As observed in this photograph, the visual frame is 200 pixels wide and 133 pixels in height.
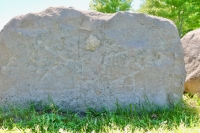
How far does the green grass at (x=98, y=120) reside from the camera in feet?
10.5

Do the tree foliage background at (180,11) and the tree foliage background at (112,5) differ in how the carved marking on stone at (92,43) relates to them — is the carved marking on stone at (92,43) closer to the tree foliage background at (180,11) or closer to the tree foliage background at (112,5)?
the tree foliage background at (180,11)

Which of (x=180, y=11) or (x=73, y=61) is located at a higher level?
(x=180, y=11)

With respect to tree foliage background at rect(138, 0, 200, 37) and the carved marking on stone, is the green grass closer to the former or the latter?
the carved marking on stone

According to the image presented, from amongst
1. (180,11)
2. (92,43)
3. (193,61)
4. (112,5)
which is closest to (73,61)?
(92,43)

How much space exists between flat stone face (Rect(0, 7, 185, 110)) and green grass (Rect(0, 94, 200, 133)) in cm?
20

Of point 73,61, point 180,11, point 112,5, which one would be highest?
point 112,5

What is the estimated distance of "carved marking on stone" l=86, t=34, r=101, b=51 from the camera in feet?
13.3

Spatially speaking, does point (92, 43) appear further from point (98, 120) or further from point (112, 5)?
point (112, 5)

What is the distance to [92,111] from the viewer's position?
397 centimetres

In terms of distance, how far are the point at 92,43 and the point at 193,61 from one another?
7.32 ft

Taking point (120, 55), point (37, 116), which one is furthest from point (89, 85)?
point (37, 116)

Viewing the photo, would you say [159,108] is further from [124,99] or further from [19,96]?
[19,96]

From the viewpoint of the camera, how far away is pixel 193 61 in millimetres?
5195

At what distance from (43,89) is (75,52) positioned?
733 mm
